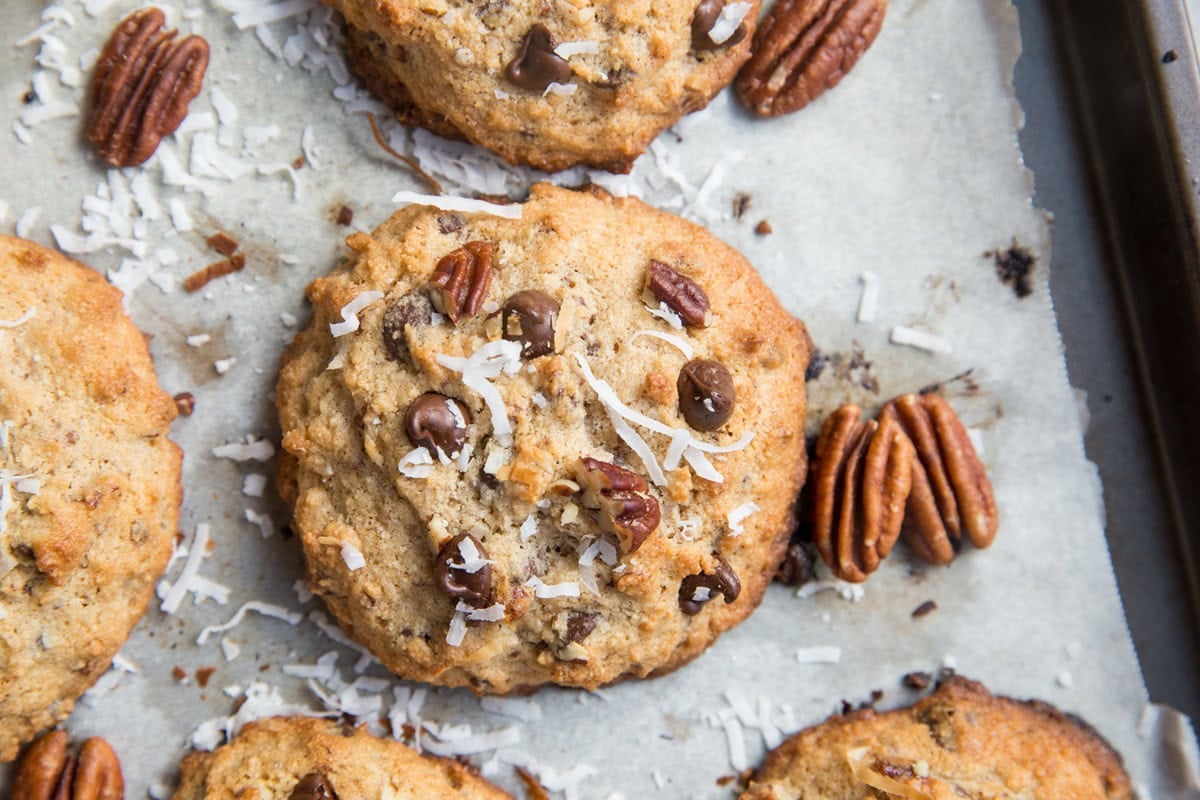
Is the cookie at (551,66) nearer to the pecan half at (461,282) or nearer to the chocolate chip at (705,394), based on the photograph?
the pecan half at (461,282)

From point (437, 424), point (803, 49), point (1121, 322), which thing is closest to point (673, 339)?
→ point (437, 424)

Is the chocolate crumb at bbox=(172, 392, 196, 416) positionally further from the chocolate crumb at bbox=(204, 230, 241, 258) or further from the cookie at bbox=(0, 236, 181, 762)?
the chocolate crumb at bbox=(204, 230, 241, 258)

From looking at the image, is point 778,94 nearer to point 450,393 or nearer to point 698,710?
point 450,393

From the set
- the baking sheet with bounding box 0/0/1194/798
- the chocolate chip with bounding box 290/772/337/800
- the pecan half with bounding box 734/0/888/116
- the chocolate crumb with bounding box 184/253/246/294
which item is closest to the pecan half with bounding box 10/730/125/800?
the baking sheet with bounding box 0/0/1194/798

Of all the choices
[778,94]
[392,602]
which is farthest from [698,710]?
[778,94]

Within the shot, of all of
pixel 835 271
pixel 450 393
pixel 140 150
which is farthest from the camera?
pixel 835 271

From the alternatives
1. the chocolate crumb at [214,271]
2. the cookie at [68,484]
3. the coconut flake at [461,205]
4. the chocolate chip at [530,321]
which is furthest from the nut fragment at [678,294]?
the cookie at [68,484]
